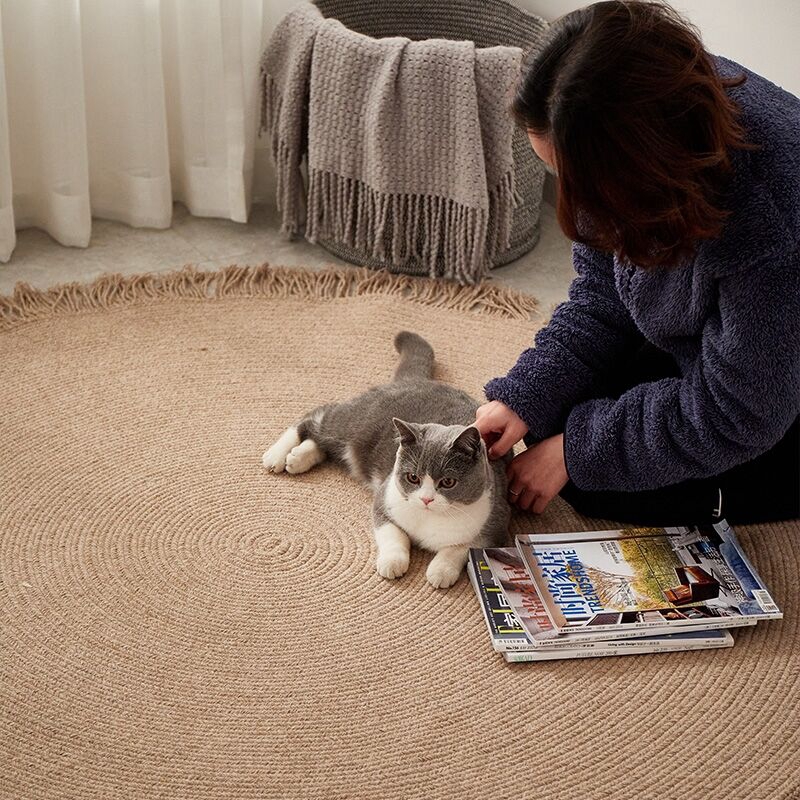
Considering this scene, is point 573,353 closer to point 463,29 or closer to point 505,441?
point 505,441

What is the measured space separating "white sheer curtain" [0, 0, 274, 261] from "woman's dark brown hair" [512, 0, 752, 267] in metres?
1.33

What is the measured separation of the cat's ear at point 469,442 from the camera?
1.38 meters

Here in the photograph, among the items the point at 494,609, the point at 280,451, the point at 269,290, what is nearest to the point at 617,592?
the point at 494,609

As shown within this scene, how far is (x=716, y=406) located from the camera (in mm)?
1299

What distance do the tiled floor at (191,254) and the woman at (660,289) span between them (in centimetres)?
72

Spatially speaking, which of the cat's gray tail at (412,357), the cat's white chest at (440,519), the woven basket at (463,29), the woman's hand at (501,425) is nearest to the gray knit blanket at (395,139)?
the woven basket at (463,29)

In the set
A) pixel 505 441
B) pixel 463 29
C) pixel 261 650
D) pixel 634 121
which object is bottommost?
pixel 261 650

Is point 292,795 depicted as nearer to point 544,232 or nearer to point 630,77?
point 630,77

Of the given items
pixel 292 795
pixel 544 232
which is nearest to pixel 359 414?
pixel 292 795

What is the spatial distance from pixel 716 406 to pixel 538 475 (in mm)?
300

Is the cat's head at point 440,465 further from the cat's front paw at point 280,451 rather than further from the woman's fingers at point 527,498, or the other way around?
the cat's front paw at point 280,451

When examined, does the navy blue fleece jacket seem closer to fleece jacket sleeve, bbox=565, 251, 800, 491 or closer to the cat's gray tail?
fleece jacket sleeve, bbox=565, 251, 800, 491

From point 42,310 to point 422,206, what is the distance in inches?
30.8

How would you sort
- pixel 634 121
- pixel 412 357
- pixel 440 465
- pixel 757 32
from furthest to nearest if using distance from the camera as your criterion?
1. pixel 757 32
2. pixel 412 357
3. pixel 440 465
4. pixel 634 121
